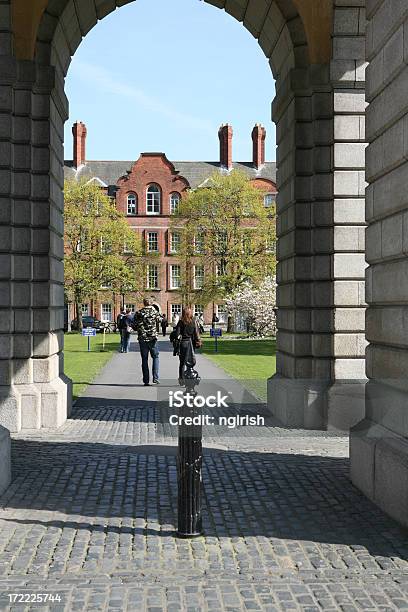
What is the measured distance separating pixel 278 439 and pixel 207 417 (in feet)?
8.11

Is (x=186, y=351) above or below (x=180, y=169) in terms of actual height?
below

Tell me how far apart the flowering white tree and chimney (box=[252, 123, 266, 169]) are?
2974 cm

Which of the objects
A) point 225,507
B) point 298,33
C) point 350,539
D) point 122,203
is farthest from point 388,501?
point 122,203

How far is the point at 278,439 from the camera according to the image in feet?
35.4

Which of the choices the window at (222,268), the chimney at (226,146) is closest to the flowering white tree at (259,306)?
the window at (222,268)

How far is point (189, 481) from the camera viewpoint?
6.36m

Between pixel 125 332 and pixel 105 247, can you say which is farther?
pixel 105 247

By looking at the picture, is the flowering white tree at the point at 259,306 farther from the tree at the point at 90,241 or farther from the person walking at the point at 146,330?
the person walking at the point at 146,330

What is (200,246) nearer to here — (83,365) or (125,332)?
(125,332)

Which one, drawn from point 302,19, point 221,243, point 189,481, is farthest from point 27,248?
point 221,243

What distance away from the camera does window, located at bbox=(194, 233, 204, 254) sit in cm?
5713

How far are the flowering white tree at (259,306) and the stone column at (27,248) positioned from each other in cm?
3461

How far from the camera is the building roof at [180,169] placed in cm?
7825

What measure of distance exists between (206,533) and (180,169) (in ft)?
244
